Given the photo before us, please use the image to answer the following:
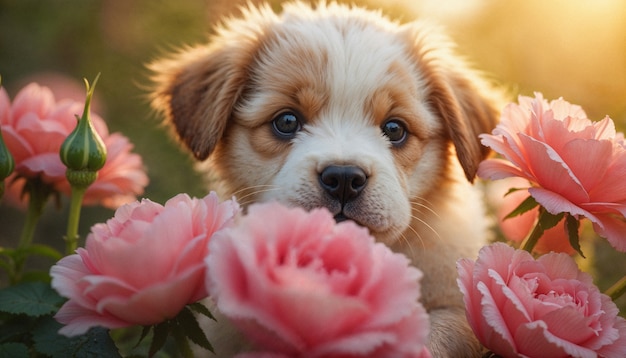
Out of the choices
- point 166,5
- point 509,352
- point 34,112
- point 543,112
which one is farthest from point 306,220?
point 166,5

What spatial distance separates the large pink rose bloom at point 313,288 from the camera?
3.43 feet

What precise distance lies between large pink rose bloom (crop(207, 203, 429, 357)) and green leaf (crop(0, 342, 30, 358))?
70 centimetres

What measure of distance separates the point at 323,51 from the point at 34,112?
3.35 feet

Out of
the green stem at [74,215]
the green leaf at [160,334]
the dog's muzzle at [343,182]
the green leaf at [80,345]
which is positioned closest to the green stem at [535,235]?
the dog's muzzle at [343,182]

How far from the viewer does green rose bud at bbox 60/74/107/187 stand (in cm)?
161

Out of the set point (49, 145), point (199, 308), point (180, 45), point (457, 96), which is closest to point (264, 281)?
point (199, 308)

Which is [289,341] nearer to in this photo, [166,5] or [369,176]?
[369,176]

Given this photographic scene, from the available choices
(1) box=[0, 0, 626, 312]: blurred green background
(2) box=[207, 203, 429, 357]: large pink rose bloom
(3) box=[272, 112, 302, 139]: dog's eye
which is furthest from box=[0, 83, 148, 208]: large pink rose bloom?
(2) box=[207, 203, 429, 357]: large pink rose bloom

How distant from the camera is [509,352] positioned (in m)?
1.41

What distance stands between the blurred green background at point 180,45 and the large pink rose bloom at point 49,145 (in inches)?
29.7

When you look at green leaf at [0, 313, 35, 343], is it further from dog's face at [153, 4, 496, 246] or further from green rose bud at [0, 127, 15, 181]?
dog's face at [153, 4, 496, 246]

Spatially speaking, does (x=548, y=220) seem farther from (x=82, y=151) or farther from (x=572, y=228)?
(x=82, y=151)

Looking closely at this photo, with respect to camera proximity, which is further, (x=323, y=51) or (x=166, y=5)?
(x=166, y=5)

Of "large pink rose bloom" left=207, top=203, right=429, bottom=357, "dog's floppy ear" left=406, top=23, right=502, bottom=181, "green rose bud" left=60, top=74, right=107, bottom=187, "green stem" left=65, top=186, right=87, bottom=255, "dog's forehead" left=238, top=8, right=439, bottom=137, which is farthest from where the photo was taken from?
"dog's floppy ear" left=406, top=23, right=502, bottom=181
